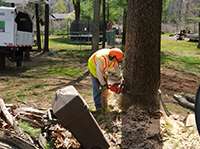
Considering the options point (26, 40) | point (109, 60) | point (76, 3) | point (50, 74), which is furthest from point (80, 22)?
point (109, 60)

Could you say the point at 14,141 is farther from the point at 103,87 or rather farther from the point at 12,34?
the point at 12,34

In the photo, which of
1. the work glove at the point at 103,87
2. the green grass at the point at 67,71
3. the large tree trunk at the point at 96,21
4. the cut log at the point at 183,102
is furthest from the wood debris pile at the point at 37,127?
the large tree trunk at the point at 96,21

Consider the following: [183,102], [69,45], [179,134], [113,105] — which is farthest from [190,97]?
[69,45]

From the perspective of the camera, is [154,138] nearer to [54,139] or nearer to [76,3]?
[54,139]

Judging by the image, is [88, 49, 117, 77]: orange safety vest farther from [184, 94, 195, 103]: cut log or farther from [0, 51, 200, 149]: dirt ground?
[184, 94, 195, 103]: cut log

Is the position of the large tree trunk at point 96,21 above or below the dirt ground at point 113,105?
above

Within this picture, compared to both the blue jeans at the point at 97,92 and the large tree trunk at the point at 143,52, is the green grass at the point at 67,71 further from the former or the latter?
the large tree trunk at the point at 143,52

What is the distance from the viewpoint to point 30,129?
335 inches

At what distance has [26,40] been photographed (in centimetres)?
2164

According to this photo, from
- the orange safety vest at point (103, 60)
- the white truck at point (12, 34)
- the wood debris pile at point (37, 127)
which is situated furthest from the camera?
the white truck at point (12, 34)

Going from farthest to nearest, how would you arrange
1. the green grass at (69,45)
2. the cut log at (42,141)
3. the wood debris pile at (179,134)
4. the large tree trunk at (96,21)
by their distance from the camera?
the green grass at (69,45) → the large tree trunk at (96,21) → the wood debris pile at (179,134) → the cut log at (42,141)

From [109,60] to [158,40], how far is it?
1011 mm

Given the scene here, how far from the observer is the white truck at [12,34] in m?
19.3

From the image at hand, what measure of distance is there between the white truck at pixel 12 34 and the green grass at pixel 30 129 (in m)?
11.1
